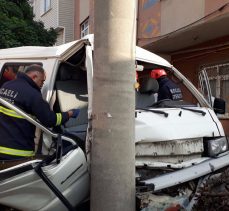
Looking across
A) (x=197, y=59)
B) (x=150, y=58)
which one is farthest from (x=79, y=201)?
(x=197, y=59)

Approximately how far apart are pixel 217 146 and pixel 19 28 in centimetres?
1093

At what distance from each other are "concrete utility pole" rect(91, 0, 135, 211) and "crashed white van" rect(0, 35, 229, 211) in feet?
0.70

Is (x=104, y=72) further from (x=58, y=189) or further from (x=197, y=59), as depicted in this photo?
(x=197, y=59)

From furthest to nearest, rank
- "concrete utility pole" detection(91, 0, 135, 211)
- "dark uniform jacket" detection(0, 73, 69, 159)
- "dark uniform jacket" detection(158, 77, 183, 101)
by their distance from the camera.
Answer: "dark uniform jacket" detection(158, 77, 183, 101), "dark uniform jacket" detection(0, 73, 69, 159), "concrete utility pole" detection(91, 0, 135, 211)

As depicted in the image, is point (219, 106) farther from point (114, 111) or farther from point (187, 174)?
point (114, 111)

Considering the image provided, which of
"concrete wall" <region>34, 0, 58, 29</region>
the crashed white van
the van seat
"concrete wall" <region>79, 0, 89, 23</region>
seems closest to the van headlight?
the crashed white van

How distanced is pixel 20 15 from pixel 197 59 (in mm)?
6826

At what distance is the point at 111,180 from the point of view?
3.61 meters

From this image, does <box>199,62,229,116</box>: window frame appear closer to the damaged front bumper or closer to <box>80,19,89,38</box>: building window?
the damaged front bumper

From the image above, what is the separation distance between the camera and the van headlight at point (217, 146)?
14.4 feet

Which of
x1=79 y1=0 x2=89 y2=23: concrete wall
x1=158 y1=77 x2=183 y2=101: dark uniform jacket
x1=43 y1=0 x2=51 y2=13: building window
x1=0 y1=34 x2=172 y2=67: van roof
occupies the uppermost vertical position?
x1=43 y1=0 x2=51 y2=13: building window

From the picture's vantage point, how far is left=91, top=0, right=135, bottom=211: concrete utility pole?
3.60 meters

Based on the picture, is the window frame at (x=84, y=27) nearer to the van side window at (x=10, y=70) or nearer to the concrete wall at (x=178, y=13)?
the concrete wall at (x=178, y=13)

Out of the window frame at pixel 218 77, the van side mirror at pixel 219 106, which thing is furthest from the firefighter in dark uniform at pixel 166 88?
the window frame at pixel 218 77
